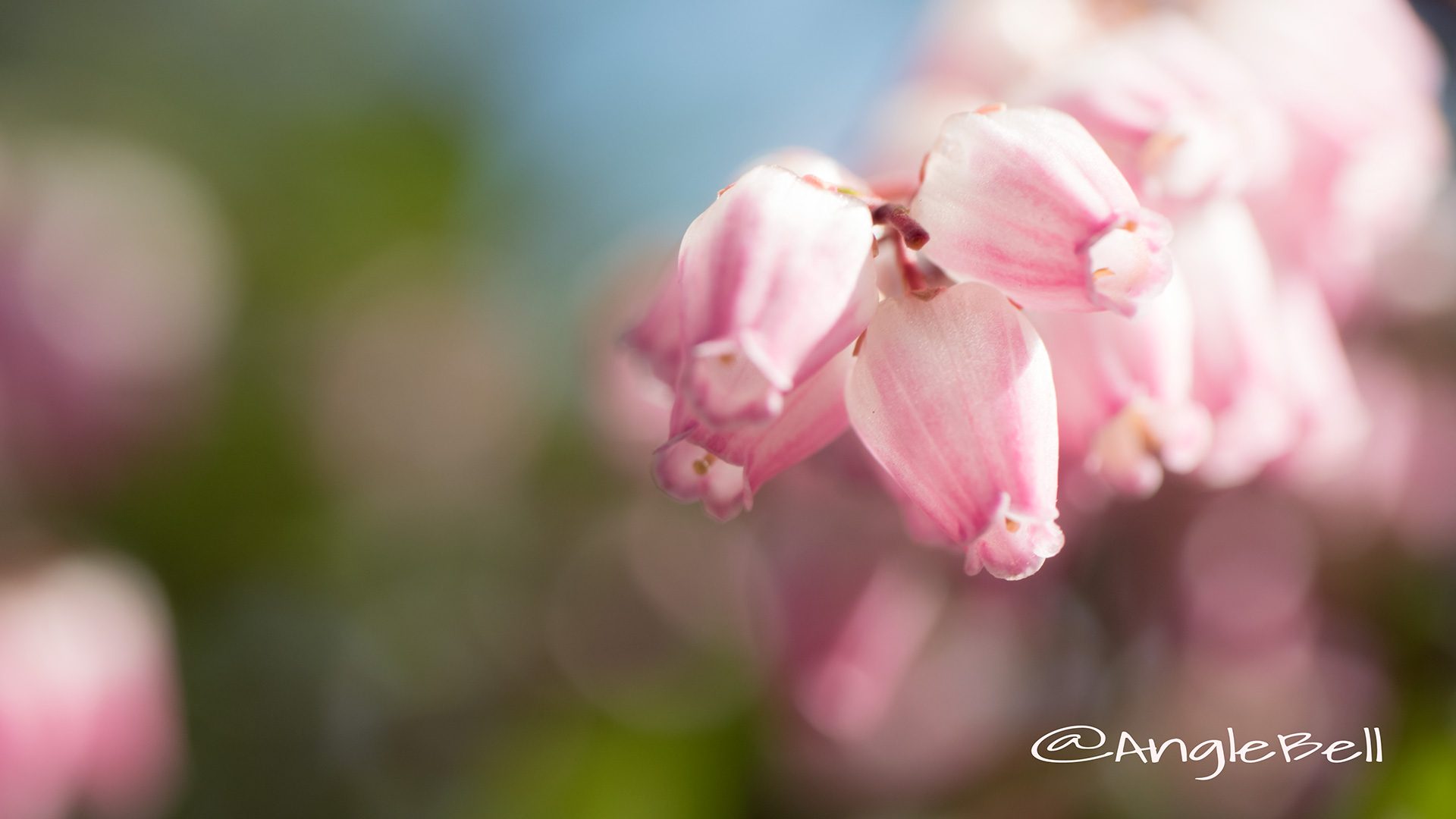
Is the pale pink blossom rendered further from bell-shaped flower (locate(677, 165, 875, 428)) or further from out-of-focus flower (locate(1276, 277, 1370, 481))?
out-of-focus flower (locate(1276, 277, 1370, 481))

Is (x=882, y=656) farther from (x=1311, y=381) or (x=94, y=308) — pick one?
(x=94, y=308)

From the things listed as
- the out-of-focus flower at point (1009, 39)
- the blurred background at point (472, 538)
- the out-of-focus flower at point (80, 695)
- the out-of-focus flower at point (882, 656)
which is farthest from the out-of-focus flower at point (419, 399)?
the out-of-focus flower at point (1009, 39)

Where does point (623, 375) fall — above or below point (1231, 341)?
below

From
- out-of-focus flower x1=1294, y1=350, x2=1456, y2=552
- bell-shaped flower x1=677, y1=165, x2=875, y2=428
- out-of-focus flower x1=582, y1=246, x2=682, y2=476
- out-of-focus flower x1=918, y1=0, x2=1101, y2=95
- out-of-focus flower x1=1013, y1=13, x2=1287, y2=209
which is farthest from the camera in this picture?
out-of-focus flower x1=582, y1=246, x2=682, y2=476

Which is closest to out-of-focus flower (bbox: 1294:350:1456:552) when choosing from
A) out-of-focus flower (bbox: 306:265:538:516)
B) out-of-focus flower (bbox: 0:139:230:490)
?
out-of-focus flower (bbox: 306:265:538:516)

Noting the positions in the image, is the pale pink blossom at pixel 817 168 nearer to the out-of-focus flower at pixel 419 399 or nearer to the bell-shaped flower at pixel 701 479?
the bell-shaped flower at pixel 701 479

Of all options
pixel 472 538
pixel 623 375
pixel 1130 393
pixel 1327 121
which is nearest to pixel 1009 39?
pixel 1327 121
